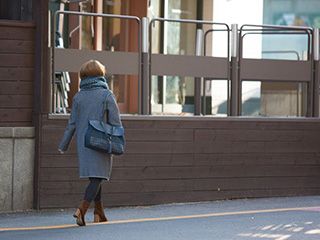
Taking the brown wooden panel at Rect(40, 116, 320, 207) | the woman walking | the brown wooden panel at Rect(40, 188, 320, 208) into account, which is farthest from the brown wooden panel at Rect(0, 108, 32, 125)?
the woman walking

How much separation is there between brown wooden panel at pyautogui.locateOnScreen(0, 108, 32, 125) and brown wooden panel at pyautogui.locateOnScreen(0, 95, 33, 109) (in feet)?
0.17

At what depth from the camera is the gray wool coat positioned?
8.93 metres

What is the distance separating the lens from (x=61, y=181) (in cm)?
1045

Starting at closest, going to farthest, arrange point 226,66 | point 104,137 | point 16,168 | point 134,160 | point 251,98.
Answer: point 104,137 → point 16,168 → point 134,160 → point 226,66 → point 251,98

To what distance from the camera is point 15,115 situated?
10.4 metres

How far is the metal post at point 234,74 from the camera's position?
1183 cm

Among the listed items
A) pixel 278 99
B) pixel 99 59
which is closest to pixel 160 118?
pixel 99 59

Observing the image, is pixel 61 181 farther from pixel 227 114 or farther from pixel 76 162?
pixel 227 114

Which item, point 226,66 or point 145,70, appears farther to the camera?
point 226,66

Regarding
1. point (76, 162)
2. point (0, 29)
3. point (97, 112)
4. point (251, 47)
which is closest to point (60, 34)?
point (0, 29)

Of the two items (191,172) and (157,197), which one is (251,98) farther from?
(157,197)

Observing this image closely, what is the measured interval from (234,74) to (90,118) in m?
3.51

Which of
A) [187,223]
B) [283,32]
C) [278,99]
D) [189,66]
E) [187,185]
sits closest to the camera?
[187,223]

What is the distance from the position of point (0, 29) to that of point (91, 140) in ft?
7.86
